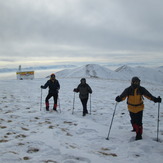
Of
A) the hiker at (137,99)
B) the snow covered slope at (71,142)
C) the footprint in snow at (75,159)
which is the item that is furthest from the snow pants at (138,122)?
the footprint in snow at (75,159)

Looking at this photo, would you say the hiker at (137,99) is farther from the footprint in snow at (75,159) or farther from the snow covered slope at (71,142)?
the footprint in snow at (75,159)

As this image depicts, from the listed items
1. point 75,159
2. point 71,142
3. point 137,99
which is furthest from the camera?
point 137,99

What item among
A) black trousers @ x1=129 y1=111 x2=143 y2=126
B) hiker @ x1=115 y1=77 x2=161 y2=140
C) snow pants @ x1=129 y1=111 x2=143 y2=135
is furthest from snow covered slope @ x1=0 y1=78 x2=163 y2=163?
black trousers @ x1=129 y1=111 x2=143 y2=126

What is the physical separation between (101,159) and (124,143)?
1.70 m

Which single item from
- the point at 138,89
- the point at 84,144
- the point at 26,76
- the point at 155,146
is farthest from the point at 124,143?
the point at 26,76

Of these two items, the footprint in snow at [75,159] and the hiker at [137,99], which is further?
the hiker at [137,99]

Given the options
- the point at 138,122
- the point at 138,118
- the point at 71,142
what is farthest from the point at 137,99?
the point at 71,142

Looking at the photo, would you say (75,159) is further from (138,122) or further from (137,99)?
(137,99)

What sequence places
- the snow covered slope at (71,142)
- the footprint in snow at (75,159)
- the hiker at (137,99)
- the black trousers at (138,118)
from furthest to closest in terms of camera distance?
the black trousers at (138,118) → the hiker at (137,99) → the snow covered slope at (71,142) → the footprint in snow at (75,159)

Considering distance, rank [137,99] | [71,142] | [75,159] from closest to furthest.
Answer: [75,159]
[71,142]
[137,99]

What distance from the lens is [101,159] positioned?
496cm

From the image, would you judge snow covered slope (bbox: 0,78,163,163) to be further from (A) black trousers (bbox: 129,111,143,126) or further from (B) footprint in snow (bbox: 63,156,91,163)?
(A) black trousers (bbox: 129,111,143,126)

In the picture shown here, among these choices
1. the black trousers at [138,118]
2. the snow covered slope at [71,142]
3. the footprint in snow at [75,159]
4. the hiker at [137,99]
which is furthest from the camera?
the black trousers at [138,118]

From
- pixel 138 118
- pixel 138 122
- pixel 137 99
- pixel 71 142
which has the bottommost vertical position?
pixel 71 142
